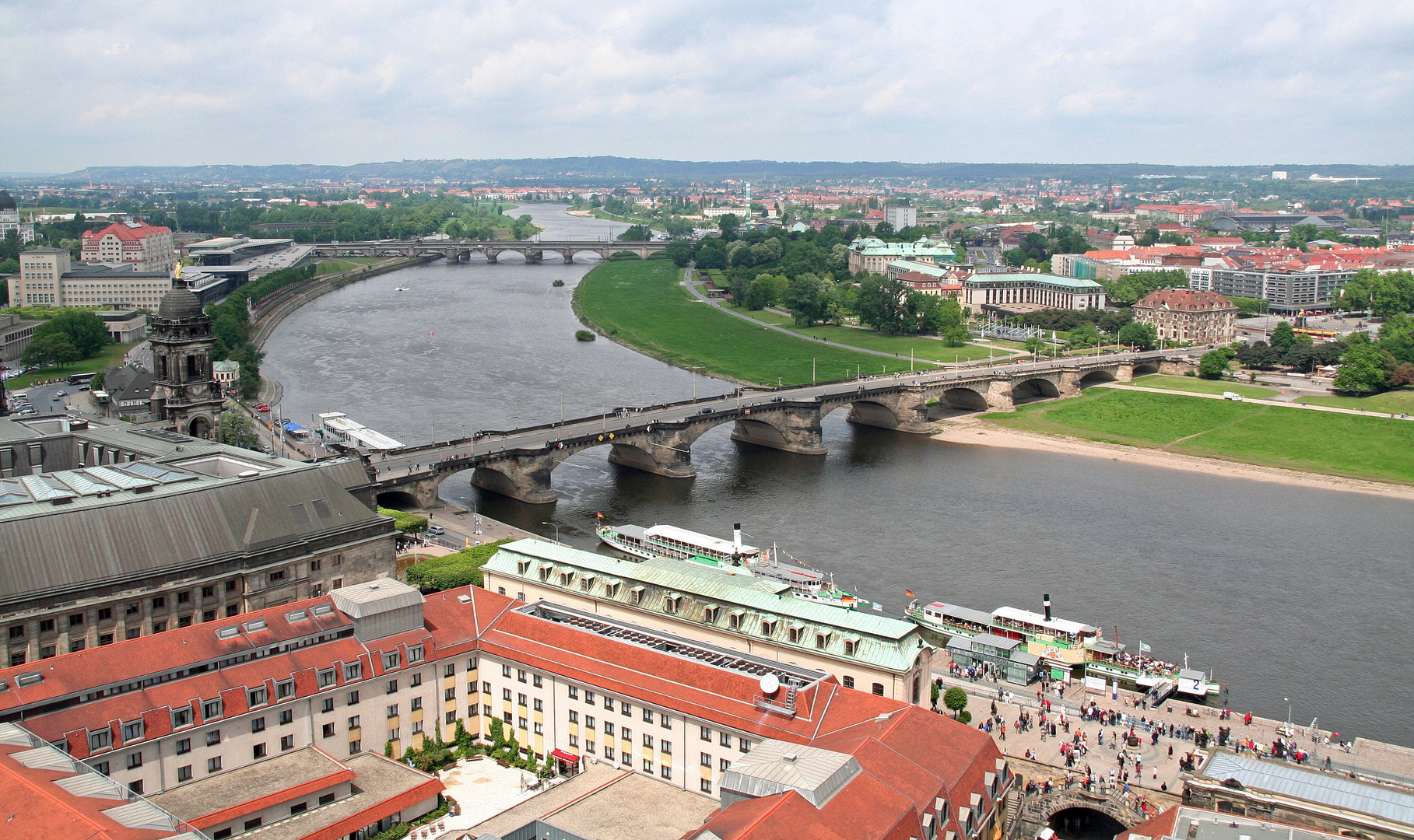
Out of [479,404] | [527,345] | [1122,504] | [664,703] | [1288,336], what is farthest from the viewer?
[527,345]

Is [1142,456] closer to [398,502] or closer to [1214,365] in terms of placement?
[1214,365]

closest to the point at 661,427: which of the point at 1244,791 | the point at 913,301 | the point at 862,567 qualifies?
the point at 862,567

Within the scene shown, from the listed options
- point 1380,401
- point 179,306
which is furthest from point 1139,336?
point 179,306

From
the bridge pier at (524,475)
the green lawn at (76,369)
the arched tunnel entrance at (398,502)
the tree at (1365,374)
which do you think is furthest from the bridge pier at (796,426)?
the green lawn at (76,369)

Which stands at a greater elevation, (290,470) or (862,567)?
(290,470)

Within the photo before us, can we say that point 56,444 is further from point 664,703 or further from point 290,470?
point 664,703

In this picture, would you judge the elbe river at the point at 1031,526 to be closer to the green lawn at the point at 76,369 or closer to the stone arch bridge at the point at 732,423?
the stone arch bridge at the point at 732,423

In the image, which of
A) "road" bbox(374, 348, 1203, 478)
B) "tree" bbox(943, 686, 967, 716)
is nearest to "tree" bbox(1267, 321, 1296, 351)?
"road" bbox(374, 348, 1203, 478)
